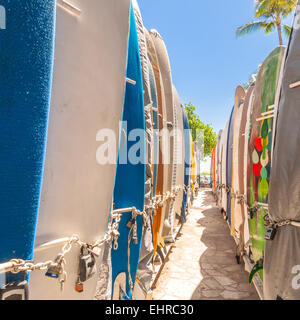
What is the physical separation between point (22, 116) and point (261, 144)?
263 centimetres

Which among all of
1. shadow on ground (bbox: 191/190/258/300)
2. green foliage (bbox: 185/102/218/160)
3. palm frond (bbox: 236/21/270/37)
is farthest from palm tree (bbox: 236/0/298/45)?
shadow on ground (bbox: 191/190/258/300)

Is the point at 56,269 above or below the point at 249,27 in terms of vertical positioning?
below

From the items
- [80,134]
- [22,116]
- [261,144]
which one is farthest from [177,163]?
[22,116]

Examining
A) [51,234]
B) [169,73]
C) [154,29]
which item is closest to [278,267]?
[51,234]

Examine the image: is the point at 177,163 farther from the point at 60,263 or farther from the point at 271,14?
the point at 271,14

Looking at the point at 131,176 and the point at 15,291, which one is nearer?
the point at 15,291

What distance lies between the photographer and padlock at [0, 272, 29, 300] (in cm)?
77

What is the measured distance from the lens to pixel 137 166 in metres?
2.14

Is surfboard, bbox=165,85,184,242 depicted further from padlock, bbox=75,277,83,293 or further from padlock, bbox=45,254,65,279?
padlock, bbox=45,254,65,279

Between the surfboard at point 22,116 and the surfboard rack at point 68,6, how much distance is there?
0.71 feet

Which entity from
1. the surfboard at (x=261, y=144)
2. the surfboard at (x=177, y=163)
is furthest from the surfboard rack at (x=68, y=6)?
the surfboard at (x=177, y=163)

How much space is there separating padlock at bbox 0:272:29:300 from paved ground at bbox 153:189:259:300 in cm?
279

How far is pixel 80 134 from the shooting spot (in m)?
1.19

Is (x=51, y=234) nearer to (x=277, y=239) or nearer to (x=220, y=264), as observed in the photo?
(x=277, y=239)
